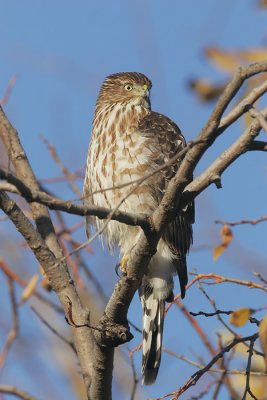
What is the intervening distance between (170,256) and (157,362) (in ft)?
2.32

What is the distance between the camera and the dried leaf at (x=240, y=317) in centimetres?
371

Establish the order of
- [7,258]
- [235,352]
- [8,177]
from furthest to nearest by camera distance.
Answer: [7,258], [235,352], [8,177]

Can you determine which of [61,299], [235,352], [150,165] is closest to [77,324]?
[61,299]

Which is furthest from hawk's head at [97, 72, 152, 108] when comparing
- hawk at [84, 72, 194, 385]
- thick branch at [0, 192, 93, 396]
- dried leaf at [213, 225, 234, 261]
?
thick branch at [0, 192, 93, 396]

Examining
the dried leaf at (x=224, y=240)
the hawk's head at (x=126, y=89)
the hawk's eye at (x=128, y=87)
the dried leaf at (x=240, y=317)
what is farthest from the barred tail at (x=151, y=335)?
the hawk's eye at (x=128, y=87)

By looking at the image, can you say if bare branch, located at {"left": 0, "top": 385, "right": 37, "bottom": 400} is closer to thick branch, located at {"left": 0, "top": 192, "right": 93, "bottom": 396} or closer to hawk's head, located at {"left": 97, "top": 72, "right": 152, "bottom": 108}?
thick branch, located at {"left": 0, "top": 192, "right": 93, "bottom": 396}

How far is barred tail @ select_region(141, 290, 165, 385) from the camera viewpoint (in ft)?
16.2

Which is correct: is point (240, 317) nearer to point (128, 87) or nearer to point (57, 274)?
point (57, 274)

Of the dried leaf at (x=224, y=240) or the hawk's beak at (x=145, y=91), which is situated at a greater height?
the hawk's beak at (x=145, y=91)

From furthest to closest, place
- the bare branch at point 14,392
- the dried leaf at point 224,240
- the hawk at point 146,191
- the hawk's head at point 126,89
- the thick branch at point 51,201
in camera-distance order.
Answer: the hawk's head at point 126,89 → the hawk at point 146,191 → the dried leaf at point 224,240 → the bare branch at point 14,392 → the thick branch at point 51,201

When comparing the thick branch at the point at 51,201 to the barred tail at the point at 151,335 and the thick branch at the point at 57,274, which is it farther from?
the barred tail at the point at 151,335

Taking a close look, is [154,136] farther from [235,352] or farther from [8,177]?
[8,177]

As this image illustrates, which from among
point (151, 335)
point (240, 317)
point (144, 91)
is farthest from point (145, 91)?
point (240, 317)

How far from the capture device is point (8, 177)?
2584 millimetres
